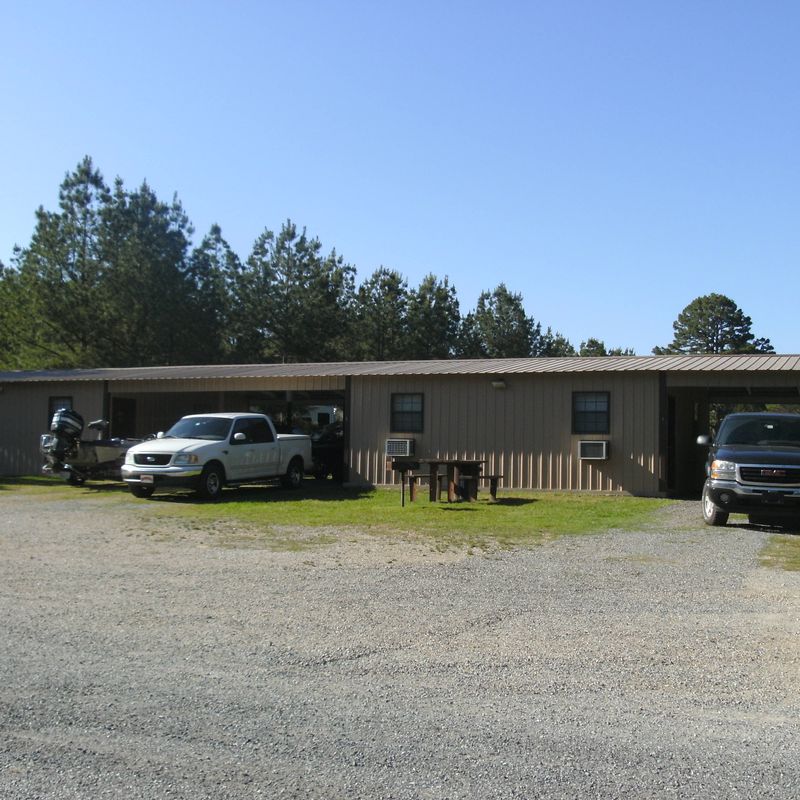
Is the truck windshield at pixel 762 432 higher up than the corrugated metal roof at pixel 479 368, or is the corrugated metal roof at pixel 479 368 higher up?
the corrugated metal roof at pixel 479 368

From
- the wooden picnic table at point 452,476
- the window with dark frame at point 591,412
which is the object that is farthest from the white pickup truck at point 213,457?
the window with dark frame at point 591,412

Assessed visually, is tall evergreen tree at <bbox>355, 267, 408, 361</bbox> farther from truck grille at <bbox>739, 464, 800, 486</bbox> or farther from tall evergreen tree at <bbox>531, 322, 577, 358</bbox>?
truck grille at <bbox>739, 464, 800, 486</bbox>

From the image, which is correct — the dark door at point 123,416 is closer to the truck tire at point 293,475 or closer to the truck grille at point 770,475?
the truck tire at point 293,475

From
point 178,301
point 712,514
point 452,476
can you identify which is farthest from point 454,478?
point 178,301

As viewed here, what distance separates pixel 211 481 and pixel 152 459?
1333mm

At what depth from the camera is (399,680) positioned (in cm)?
537

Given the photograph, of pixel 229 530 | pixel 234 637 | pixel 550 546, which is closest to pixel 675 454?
pixel 550 546

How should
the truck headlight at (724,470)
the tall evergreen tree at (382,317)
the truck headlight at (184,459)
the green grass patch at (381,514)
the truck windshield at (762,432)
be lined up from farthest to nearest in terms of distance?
the tall evergreen tree at (382,317), the truck headlight at (184,459), the truck windshield at (762,432), the truck headlight at (724,470), the green grass patch at (381,514)

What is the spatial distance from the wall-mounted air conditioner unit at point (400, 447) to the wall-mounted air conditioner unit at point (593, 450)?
4.14 m

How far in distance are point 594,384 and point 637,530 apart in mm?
6478

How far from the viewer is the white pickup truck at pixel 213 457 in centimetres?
1795

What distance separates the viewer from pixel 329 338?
42.7 meters

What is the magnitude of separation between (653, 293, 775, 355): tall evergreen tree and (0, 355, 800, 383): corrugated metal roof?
46.7m

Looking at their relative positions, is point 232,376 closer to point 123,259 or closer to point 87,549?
point 87,549
